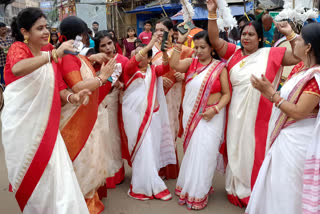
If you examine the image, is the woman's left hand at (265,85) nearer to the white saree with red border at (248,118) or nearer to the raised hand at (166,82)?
the white saree with red border at (248,118)

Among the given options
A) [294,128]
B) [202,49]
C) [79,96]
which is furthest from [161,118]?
[294,128]

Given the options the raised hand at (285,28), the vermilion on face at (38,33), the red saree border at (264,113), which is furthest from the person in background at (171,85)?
the vermilion on face at (38,33)

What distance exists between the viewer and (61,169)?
2.27 m

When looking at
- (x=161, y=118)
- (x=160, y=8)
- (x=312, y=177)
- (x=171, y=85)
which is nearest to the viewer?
(x=312, y=177)

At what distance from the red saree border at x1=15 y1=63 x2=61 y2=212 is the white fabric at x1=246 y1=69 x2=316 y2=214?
158cm

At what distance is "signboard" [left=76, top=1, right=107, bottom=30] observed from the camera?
17594 mm

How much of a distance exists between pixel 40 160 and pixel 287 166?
1.74m

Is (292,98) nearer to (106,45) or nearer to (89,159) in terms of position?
(89,159)

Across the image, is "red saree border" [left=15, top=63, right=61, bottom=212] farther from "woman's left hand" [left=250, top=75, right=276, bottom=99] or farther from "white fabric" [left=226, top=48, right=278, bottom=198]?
"white fabric" [left=226, top=48, right=278, bottom=198]

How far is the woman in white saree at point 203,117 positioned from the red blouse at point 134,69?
11.3 inches

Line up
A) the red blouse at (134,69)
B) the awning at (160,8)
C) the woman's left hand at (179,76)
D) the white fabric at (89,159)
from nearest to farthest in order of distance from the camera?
the white fabric at (89,159) → the red blouse at (134,69) → the woman's left hand at (179,76) → the awning at (160,8)

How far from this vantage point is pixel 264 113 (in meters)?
2.94

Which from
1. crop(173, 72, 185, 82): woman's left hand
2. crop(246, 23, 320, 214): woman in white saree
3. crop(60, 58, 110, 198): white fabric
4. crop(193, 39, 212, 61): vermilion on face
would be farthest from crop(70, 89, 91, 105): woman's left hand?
crop(173, 72, 185, 82): woman's left hand

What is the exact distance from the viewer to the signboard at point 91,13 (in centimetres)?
1759
